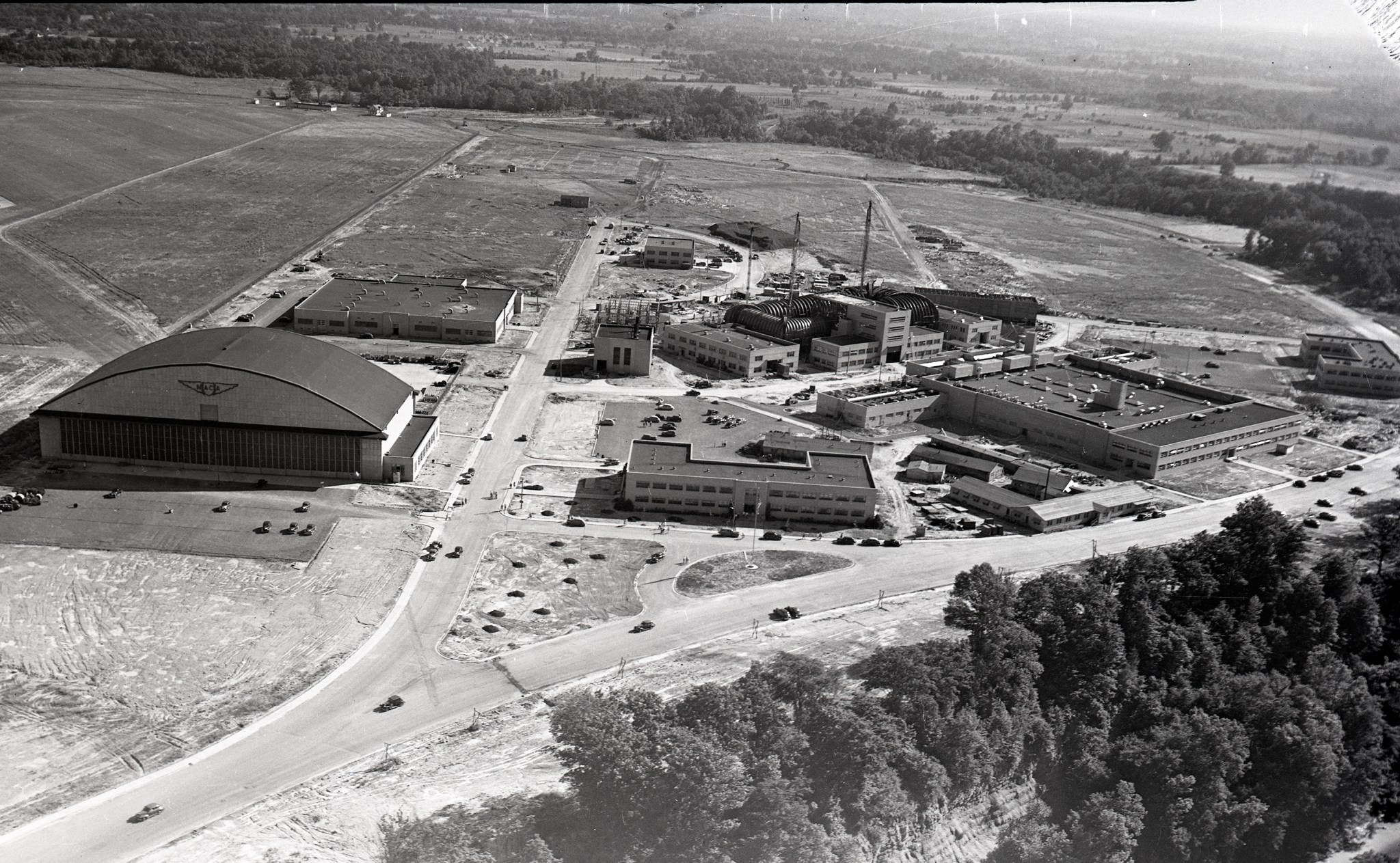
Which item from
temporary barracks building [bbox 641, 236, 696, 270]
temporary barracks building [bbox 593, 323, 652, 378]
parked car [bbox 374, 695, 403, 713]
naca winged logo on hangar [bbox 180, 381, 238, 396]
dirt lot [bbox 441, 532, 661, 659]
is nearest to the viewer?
parked car [bbox 374, 695, 403, 713]

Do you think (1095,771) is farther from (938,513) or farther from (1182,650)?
(938,513)

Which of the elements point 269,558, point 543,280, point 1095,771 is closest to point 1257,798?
point 1095,771

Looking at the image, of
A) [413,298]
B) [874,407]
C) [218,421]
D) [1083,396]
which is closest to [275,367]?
[218,421]

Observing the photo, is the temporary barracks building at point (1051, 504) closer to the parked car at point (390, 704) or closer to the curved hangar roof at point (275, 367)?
the curved hangar roof at point (275, 367)

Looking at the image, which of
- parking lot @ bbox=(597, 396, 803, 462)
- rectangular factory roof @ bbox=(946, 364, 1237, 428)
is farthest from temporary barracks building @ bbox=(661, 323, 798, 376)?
rectangular factory roof @ bbox=(946, 364, 1237, 428)

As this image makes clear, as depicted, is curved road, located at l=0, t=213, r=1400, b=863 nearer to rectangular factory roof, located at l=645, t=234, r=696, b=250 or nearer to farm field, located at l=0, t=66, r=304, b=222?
rectangular factory roof, located at l=645, t=234, r=696, b=250

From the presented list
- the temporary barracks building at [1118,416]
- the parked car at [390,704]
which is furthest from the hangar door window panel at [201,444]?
the temporary barracks building at [1118,416]
